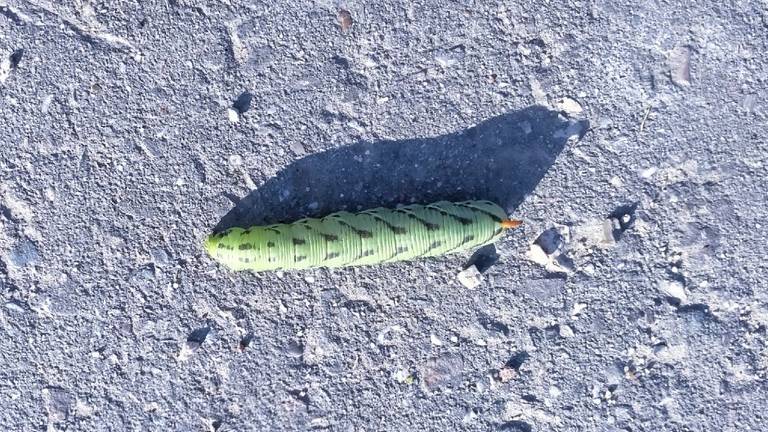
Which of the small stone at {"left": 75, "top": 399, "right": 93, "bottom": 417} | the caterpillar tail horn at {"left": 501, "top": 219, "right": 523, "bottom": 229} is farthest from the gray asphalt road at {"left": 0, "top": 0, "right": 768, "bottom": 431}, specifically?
the caterpillar tail horn at {"left": 501, "top": 219, "right": 523, "bottom": 229}

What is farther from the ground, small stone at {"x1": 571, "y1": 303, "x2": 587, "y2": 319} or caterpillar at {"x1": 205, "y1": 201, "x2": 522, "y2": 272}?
caterpillar at {"x1": 205, "y1": 201, "x2": 522, "y2": 272}

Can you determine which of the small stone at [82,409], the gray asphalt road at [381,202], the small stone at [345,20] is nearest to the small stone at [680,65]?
the gray asphalt road at [381,202]

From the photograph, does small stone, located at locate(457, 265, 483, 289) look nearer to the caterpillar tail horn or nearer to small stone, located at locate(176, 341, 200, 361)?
the caterpillar tail horn

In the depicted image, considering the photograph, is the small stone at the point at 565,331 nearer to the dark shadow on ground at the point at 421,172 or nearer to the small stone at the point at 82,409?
the dark shadow on ground at the point at 421,172

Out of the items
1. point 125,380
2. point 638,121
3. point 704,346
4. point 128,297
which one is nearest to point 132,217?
point 128,297

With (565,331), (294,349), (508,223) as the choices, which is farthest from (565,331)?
(294,349)
